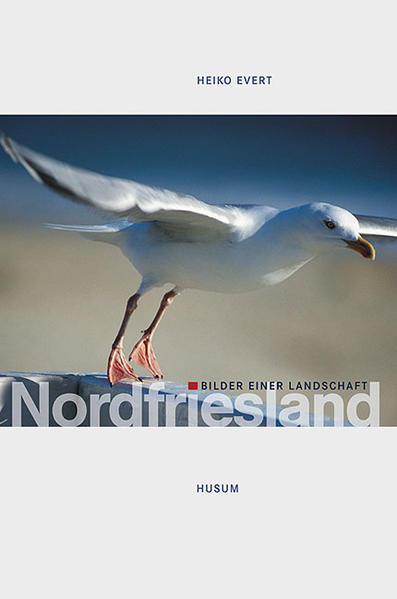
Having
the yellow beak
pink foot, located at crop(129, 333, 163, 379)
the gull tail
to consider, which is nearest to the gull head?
the yellow beak

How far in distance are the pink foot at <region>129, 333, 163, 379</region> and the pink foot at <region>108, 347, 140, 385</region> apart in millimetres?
272

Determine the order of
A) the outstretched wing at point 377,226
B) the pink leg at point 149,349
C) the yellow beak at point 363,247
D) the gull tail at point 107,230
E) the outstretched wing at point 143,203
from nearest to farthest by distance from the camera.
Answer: the outstretched wing at point 143,203 < the yellow beak at point 363,247 < the gull tail at point 107,230 < the outstretched wing at point 377,226 < the pink leg at point 149,349

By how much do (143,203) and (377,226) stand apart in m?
1.35

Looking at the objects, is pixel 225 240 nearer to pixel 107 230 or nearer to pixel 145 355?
pixel 107 230

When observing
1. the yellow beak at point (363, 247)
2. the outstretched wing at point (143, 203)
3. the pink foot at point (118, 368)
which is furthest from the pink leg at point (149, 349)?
the yellow beak at point (363, 247)

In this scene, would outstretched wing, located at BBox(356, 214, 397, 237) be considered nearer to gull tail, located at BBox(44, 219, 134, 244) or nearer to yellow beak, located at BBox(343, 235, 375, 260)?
yellow beak, located at BBox(343, 235, 375, 260)

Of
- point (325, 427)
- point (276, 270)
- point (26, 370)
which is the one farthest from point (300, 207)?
point (26, 370)

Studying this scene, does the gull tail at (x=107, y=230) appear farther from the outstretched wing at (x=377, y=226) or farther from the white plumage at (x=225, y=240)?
the outstretched wing at (x=377, y=226)

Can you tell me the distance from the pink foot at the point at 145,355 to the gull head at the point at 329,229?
1095 millimetres

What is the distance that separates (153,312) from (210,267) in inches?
44.2

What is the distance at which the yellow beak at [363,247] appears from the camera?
2782 mm

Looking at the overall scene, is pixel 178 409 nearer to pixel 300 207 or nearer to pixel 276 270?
pixel 276 270

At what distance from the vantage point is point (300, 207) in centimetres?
296

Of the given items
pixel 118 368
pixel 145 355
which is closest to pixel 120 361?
pixel 118 368
